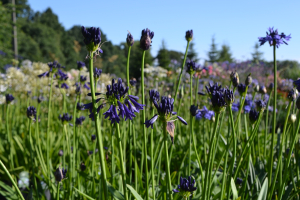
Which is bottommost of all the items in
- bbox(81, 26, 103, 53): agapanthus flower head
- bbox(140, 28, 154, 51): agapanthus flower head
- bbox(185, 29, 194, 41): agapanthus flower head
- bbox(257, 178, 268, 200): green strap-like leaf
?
bbox(257, 178, 268, 200): green strap-like leaf

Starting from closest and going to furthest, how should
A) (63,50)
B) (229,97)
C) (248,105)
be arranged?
(229,97), (248,105), (63,50)

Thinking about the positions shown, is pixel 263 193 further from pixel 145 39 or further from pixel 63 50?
pixel 63 50

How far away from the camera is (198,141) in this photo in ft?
10.6

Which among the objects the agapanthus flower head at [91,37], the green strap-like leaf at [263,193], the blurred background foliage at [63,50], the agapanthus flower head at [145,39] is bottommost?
the green strap-like leaf at [263,193]

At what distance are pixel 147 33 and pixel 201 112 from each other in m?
1.35

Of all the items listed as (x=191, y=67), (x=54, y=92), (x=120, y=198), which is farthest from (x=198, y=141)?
(x=54, y=92)

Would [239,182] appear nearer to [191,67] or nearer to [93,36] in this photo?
[191,67]

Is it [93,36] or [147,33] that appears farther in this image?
[147,33]

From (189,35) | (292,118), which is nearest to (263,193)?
(292,118)

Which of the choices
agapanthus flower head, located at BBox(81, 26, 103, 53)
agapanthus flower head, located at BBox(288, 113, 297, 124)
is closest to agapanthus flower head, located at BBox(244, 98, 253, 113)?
agapanthus flower head, located at BBox(288, 113, 297, 124)

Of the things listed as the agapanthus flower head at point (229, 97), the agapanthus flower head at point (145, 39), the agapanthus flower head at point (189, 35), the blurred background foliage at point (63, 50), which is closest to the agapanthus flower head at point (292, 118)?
the agapanthus flower head at point (229, 97)

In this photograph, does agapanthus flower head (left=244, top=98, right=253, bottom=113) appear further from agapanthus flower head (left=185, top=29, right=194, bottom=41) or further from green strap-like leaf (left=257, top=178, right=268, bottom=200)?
agapanthus flower head (left=185, top=29, right=194, bottom=41)

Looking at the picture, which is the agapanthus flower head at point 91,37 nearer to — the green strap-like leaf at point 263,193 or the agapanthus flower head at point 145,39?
the agapanthus flower head at point 145,39

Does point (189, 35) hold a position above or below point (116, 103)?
above
